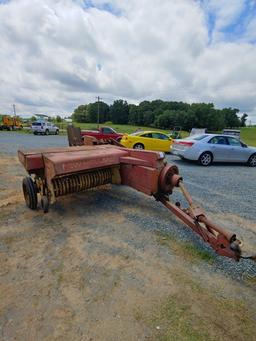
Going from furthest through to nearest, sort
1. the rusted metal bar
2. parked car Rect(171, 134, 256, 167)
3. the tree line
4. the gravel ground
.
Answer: the tree line < parked car Rect(171, 134, 256, 167) < the gravel ground < the rusted metal bar

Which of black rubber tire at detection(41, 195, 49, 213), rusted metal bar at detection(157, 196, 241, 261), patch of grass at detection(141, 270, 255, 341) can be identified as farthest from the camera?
black rubber tire at detection(41, 195, 49, 213)

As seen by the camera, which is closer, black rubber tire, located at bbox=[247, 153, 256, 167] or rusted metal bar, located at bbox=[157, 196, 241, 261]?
rusted metal bar, located at bbox=[157, 196, 241, 261]

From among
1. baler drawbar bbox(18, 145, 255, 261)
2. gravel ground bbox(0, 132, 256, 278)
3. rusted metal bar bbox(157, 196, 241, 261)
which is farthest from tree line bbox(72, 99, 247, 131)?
rusted metal bar bbox(157, 196, 241, 261)

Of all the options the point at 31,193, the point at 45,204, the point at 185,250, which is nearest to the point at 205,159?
the point at 185,250

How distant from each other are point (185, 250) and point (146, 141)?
992 centimetres

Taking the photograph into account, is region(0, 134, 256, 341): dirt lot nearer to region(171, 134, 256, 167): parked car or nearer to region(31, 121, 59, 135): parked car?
region(171, 134, 256, 167): parked car

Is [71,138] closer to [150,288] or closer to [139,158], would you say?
[139,158]

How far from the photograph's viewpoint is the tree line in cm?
7162

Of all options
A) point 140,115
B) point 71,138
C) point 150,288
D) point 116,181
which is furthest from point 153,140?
point 140,115

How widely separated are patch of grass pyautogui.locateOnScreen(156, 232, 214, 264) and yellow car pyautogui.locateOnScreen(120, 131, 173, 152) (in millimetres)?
9207

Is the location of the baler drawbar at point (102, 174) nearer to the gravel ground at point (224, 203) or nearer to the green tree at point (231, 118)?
the gravel ground at point (224, 203)

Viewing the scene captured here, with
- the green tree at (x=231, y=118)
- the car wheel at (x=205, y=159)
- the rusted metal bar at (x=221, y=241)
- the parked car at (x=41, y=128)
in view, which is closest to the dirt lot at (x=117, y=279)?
the rusted metal bar at (x=221, y=241)

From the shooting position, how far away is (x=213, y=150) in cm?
938

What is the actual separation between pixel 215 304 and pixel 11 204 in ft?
12.9
